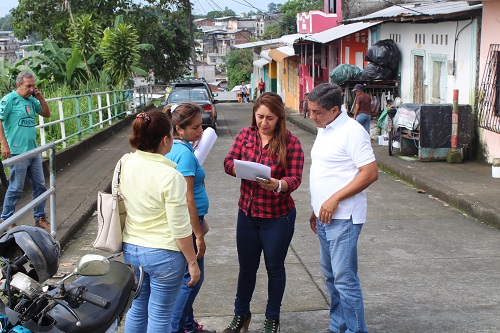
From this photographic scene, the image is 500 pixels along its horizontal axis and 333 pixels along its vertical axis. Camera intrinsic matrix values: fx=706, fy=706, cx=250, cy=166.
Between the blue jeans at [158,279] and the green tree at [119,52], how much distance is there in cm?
2123

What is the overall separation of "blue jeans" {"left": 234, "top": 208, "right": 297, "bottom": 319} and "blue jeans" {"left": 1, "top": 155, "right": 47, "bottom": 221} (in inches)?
130

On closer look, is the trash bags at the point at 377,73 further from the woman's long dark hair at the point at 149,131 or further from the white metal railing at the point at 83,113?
the woman's long dark hair at the point at 149,131

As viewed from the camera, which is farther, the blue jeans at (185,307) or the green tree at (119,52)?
the green tree at (119,52)

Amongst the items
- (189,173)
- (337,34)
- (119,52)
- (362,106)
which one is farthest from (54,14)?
(189,173)

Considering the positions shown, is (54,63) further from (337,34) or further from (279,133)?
(279,133)

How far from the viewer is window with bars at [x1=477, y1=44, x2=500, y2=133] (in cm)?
1255

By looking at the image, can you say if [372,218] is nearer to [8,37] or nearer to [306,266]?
[306,266]

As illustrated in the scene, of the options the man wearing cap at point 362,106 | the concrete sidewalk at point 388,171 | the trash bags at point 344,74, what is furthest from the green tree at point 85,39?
the man wearing cap at point 362,106

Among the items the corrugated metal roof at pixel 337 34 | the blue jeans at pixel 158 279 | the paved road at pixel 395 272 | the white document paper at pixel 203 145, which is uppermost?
the corrugated metal roof at pixel 337 34

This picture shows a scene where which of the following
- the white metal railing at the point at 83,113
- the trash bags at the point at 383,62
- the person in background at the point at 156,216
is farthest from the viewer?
the trash bags at the point at 383,62

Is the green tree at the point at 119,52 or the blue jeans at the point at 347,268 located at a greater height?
the green tree at the point at 119,52

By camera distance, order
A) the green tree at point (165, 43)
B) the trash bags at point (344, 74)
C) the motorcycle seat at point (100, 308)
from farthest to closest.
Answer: the green tree at point (165, 43) → the trash bags at point (344, 74) → the motorcycle seat at point (100, 308)

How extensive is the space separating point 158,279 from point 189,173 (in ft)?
2.56

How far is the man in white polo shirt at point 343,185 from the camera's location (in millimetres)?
4625
